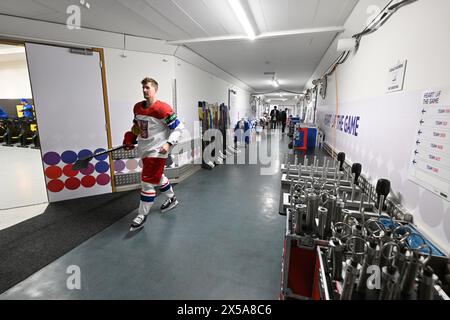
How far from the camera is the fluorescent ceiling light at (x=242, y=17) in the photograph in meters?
2.30

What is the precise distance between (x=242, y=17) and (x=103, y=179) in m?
3.21

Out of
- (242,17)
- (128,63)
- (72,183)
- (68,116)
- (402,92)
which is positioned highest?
(242,17)

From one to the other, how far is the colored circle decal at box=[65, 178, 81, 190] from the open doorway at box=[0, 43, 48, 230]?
0.37 m

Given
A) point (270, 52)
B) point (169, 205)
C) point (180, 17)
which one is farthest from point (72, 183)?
point (270, 52)

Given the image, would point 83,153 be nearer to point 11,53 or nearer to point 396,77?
point 396,77

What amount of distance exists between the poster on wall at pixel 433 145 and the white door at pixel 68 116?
387 centimetres

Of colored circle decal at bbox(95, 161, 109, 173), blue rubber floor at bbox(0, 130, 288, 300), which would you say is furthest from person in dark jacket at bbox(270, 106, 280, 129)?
colored circle decal at bbox(95, 161, 109, 173)

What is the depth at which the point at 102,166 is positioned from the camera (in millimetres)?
3613

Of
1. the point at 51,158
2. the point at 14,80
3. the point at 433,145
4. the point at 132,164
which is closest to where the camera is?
the point at 433,145

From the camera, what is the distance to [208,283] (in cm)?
176

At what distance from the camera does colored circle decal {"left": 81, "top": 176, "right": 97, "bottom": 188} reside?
11.5 feet

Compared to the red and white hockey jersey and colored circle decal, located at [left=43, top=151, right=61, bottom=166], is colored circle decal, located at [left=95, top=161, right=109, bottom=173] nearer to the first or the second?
colored circle decal, located at [left=43, top=151, right=61, bottom=166]
